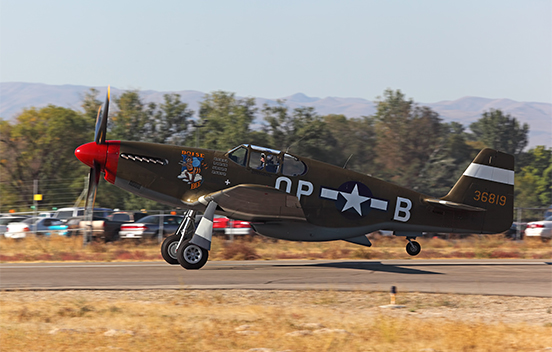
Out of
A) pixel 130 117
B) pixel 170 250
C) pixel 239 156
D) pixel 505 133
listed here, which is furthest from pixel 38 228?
pixel 505 133

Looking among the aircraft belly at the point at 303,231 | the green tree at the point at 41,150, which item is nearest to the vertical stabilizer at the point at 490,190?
the aircraft belly at the point at 303,231

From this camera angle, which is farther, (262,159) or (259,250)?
(259,250)

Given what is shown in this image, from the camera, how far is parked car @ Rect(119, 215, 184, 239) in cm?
2473

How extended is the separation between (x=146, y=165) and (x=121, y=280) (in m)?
2.73

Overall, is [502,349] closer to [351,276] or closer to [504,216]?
[351,276]

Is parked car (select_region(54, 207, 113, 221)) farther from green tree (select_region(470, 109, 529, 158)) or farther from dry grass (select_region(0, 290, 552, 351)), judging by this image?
green tree (select_region(470, 109, 529, 158))

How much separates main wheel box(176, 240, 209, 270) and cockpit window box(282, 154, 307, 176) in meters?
2.74

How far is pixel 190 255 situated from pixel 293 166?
128 inches

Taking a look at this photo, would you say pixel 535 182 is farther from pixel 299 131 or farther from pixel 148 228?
pixel 148 228

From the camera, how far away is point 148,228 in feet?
82.0

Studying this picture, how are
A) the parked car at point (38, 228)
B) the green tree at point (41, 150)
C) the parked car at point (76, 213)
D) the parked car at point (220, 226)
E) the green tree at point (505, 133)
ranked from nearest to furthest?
the parked car at point (220, 226) → the parked car at point (38, 228) → the parked car at point (76, 213) → the green tree at point (41, 150) → the green tree at point (505, 133)

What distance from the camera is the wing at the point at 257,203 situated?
12797 millimetres

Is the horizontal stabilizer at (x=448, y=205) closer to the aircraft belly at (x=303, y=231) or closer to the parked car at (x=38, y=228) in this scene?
the aircraft belly at (x=303, y=231)

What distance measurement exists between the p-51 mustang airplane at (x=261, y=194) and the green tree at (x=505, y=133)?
5770 cm
